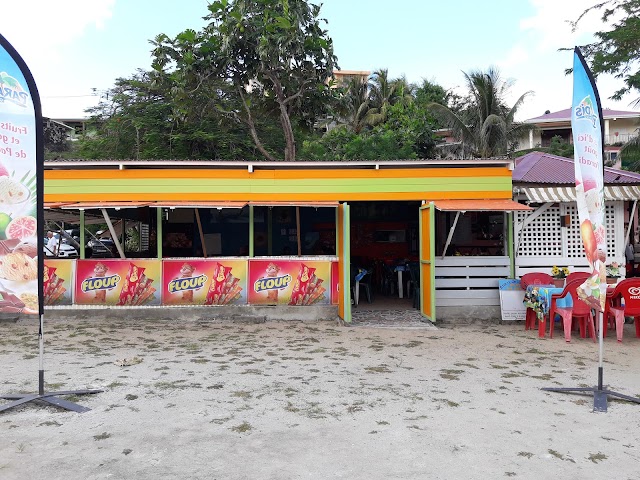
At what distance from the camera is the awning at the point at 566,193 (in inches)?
382

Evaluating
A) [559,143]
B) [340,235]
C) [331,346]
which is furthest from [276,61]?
[559,143]

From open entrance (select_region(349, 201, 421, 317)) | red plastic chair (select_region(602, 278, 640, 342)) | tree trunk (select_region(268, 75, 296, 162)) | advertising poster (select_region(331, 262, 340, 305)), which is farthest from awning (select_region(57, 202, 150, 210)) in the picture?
red plastic chair (select_region(602, 278, 640, 342))

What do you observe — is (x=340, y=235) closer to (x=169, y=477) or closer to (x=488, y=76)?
(x=169, y=477)

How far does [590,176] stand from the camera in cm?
508

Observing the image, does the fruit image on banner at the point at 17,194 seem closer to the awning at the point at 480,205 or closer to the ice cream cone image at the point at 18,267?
the ice cream cone image at the point at 18,267

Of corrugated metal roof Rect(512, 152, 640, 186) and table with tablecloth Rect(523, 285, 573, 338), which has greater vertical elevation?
corrugated metal roof Rect(512, 152, 640, 186)

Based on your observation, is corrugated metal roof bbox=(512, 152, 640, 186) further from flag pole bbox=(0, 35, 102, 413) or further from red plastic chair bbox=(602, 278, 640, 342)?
flag pole bbox=(0, 35, 102, 413)

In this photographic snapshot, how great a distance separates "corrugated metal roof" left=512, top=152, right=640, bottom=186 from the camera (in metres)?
10.4

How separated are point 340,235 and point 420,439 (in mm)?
5996

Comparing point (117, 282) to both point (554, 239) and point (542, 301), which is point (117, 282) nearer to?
point (542, 301)

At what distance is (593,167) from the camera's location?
16.7ft

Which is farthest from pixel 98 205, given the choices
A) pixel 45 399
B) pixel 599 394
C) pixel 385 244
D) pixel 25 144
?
pixel 599 394

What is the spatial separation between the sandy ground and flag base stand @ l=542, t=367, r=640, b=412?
91 mm

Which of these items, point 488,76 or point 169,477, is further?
point 488,76
